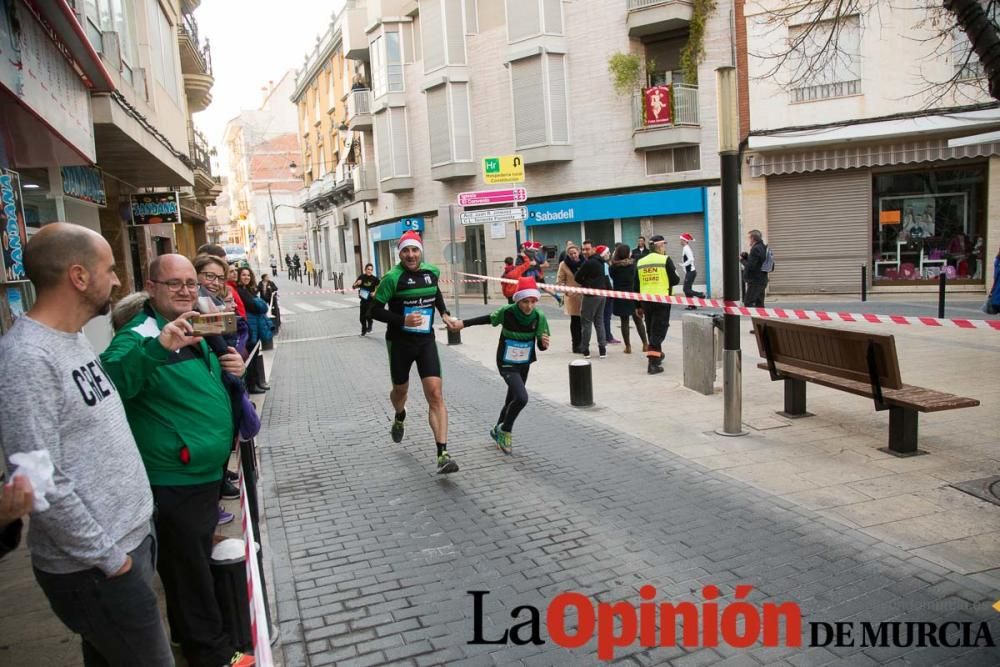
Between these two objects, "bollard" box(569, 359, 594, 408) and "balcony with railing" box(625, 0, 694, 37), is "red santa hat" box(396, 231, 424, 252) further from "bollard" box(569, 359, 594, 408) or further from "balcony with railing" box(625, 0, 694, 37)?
"balcony with railing" box(625, 0, 694, 37)

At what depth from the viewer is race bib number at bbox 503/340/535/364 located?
6.80 m

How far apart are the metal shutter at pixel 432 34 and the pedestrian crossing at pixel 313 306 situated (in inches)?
393

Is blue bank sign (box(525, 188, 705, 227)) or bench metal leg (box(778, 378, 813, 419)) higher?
blue bank sign (box(525, 188, 705, 227))

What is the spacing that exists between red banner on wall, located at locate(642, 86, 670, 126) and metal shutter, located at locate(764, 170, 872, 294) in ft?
13.0

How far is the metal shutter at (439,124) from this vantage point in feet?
93.1

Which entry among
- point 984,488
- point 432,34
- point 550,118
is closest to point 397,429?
point 984,488

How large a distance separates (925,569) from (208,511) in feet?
12.5

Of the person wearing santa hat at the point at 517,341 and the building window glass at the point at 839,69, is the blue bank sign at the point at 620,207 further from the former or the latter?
the person wearing santa hat at the point at 517,341

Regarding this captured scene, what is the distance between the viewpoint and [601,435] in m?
7.28

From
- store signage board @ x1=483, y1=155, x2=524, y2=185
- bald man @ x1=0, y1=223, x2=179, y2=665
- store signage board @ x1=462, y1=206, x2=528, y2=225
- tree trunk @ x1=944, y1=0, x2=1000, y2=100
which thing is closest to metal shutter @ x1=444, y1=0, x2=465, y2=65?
store signage board @ x1=483, y1=155, x2=524, y2=185

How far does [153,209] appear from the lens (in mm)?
16031

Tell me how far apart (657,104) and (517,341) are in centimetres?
1852

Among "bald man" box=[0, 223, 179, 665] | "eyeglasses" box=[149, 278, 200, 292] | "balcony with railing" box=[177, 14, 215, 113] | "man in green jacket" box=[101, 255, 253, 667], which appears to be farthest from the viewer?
"balcony with railing" box=[177, 14, 215, 113]

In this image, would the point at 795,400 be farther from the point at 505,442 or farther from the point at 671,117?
the point at 671,117
